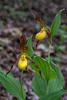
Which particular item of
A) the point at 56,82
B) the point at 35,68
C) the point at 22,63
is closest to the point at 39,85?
the point at 56,82

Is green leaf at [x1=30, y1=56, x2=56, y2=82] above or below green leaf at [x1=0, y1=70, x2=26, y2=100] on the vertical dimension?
above

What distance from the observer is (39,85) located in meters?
1.67

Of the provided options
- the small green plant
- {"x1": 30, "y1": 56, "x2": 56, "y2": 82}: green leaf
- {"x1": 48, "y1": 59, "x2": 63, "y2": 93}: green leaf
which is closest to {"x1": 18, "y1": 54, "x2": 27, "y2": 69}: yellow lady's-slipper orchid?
the small green plant

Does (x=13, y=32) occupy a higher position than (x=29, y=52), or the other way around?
(x=29, y=52)

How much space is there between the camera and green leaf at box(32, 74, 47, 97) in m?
1.64

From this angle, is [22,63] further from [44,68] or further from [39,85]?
[39,85]

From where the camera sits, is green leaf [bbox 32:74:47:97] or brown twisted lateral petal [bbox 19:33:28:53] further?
green leaf [bbox 32:74:47:97]

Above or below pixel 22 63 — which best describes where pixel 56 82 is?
below

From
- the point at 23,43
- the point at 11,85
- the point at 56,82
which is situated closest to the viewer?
the point at 23,43

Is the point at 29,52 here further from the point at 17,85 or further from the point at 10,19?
the point at 10,19

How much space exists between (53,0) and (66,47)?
5.94m

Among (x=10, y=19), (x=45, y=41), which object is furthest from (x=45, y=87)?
(x=10, y=19)

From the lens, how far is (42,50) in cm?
326

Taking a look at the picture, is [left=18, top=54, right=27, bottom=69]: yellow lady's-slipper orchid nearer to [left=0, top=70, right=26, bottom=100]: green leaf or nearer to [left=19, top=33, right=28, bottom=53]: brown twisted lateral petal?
[left=19, top=33, right=28, bottom=53]: brown twisted lateral petal
